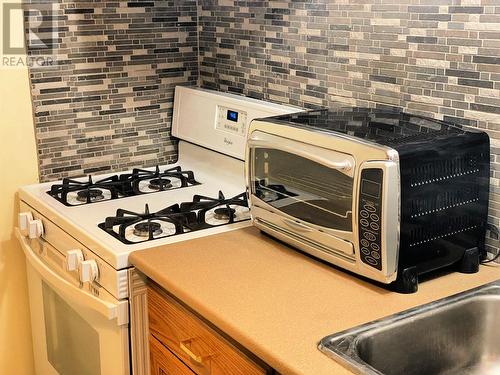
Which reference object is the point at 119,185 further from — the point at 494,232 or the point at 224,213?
the point at 494,232

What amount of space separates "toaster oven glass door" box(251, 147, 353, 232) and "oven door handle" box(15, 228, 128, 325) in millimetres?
424

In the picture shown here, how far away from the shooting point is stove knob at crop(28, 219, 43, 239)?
1916mm

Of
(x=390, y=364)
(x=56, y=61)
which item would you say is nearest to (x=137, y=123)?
(x=56, y=61)

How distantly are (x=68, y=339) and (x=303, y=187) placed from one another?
2.86 ft

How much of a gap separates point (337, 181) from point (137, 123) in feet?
3.46

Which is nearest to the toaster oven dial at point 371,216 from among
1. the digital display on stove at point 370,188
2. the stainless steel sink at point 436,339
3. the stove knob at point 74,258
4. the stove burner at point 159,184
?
the digital display on stove at point 370,188

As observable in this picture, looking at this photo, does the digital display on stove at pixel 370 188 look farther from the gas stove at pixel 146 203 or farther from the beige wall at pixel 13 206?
the beige wall at pixel 13 206

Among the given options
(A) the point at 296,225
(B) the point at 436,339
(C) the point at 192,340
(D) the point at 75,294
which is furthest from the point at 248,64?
(B) the point at 436,339

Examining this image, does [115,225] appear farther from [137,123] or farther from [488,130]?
[488,130]

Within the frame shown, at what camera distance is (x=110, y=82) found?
7.18ft

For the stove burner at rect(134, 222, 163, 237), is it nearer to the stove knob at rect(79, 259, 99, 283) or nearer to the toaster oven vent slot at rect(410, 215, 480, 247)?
the stove knob at rect(79, 259, 99, 283)

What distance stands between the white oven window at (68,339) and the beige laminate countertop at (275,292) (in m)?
0.37

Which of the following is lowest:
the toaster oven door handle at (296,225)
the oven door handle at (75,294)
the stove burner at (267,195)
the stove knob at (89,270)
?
the oven door handle at (75,294)

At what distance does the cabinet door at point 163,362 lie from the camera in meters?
1.50
